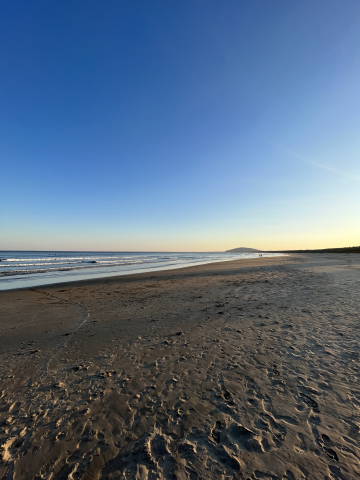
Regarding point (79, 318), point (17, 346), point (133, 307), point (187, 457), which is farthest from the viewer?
point (133, 307)

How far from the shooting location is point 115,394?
3.81m

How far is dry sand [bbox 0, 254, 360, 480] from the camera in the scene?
8.36 ft

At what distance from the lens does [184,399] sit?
11.8 feet

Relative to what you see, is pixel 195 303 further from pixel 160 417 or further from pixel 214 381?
pixel 160 417

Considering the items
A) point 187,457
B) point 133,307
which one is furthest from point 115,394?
point 133,307

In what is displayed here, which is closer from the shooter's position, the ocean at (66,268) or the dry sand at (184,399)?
the dry sand at (184,399)

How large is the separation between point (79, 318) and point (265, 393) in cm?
712

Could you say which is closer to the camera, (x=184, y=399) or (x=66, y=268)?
(x=184, y=399)

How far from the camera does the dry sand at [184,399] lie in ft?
8.36

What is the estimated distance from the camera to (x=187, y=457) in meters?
2.60

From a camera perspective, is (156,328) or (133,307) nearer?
(156,328)

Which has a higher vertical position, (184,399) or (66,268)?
(66,268)

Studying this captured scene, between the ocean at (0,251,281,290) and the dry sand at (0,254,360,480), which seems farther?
the ocean at (0,251,281,290)

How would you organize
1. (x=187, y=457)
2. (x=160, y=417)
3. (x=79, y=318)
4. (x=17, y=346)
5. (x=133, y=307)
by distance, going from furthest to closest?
(x=133, y=307)
(x=79, y=318)
(x=17, y=346)
(x=160, y=417)
(x=187, y=457)
